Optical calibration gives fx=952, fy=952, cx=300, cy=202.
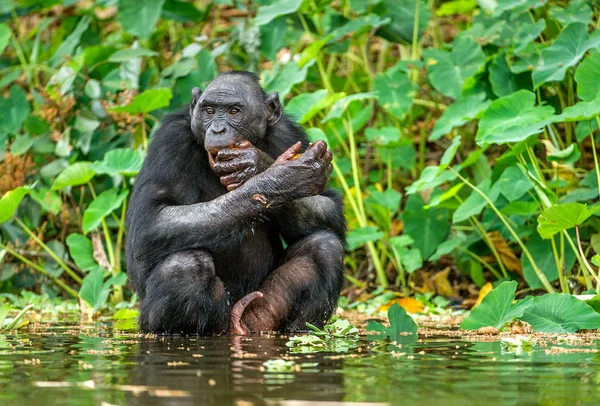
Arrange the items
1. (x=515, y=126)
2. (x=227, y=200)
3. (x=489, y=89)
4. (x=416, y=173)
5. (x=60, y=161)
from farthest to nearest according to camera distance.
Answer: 1. (x=416, y=173)
2. (x=60, y=161)
3. (x=489, y=89)
4. (x=515, y=126)
5. (x=227, y=200)

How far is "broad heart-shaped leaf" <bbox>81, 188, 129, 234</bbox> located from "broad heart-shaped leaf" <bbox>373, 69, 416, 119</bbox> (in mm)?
2739

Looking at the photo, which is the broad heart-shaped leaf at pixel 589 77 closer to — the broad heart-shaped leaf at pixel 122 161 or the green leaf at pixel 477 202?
the green leaf at pixel 477 202

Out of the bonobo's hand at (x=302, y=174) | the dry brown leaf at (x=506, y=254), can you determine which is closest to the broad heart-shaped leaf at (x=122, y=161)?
the bonobo's hand at (x=302, y=174)

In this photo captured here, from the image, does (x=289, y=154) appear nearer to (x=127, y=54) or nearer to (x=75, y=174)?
(x=75, y=174)

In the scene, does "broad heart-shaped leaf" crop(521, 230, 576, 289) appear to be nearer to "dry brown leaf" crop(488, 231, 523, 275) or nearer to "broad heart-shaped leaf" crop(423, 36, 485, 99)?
"dry brown leaf" crop(488, 231, 523, 275)

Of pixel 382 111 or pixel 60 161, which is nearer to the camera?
pixel 60 161

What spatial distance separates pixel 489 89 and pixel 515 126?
188cm

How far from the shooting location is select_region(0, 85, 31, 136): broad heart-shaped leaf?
34.8 ft

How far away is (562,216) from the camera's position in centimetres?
652

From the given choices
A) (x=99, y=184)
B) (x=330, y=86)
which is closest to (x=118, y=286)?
(x=99, y=184)

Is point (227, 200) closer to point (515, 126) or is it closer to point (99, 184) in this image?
point (515, 126)

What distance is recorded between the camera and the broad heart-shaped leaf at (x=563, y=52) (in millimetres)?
8078

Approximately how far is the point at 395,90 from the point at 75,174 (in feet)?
10.8

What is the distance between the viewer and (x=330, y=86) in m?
11.0
